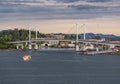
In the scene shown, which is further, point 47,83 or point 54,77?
point 54,77

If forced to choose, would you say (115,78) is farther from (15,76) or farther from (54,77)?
(15,76)

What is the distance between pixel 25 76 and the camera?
62938mm

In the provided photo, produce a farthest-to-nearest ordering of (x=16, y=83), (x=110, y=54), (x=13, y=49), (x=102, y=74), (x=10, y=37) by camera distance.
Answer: (x=10, y=37) < (x=13, y=49) < (x=110, y=54) < (x=102, y=74) < (x=16, y=83)

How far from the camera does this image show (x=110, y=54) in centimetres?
13338

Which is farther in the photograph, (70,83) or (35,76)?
(35,76)

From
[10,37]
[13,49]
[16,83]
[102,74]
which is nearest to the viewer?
[16,83]

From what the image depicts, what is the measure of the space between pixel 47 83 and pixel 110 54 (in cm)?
7840

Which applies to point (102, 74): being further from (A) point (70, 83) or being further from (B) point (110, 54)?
(B) point (110, 54)

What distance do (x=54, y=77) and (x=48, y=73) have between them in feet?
19.2

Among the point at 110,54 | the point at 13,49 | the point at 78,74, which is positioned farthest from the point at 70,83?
the point at 13,49

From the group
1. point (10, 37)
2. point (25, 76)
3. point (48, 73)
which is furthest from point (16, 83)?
point (10, 37)

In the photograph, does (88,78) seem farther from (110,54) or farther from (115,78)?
(110,54)

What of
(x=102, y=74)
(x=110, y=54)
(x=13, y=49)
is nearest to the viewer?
(x=102, y=74)

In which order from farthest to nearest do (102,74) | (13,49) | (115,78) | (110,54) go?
(13,49) < (110,54) < (102,74) < (115,78)
